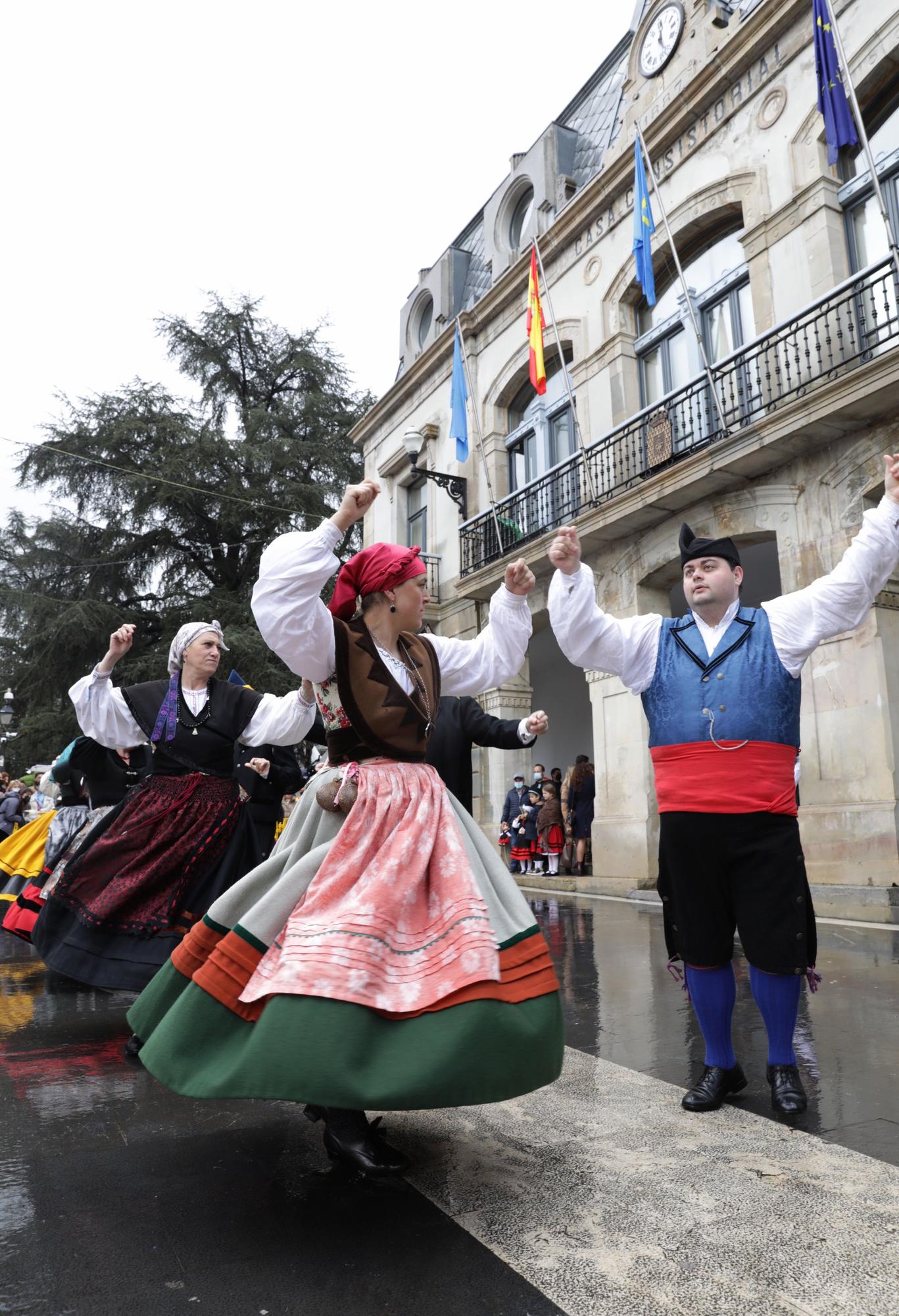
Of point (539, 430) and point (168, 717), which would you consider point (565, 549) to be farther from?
point (539, 430)

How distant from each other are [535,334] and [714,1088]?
1278 cm

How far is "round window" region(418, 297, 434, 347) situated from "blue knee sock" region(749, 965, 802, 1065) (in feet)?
63.0

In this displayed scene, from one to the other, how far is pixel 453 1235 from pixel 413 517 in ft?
61.3

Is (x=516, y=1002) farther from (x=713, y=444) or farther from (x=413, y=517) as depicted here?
(x=413, y=517)

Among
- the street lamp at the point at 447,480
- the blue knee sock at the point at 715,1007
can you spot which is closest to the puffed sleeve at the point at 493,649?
the blue knee sock at the point at 715,1007

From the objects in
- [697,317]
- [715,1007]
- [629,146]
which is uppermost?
[629,146]

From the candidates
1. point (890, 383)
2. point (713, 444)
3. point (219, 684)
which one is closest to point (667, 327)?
point (713, 444)

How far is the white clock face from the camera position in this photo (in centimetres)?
1298

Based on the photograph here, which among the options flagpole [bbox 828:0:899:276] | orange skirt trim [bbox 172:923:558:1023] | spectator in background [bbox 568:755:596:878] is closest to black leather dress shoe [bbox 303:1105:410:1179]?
orange skirt trim [bbox 172:923:558:1023]

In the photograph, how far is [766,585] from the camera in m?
14.4

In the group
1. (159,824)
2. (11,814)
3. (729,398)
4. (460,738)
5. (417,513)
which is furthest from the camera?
(417,513)

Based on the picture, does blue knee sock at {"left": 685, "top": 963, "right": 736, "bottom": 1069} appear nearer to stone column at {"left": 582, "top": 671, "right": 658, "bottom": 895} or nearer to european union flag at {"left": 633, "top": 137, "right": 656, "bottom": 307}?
stone column at {"left": 582, "top": 671, "right": 658, "bottom": 895}

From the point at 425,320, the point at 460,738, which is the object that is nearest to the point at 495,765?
the point at 425,320

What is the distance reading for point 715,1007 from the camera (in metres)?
3.14
